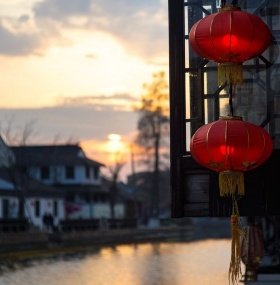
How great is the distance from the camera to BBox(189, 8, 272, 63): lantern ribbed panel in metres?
12.3

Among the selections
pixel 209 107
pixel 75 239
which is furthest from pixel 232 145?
pixel 75 239

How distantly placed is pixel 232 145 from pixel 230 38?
1.43 metres

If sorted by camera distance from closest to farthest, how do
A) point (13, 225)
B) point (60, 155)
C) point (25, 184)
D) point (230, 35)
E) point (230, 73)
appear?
point (230, 35) → point (230, 73) → point (13, 225) → point (25, 184) → point (60, 155)

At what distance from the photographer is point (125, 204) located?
92500 mm

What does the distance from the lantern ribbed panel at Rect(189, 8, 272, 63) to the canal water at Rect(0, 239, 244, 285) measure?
12.1 metres

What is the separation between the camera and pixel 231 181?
12.6 m

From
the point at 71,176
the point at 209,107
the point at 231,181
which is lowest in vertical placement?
the point at 231,181

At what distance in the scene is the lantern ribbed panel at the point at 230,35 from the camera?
12.3 metres

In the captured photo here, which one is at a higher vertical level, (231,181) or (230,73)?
(230,73)

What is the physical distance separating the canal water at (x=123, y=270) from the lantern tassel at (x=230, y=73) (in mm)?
11815

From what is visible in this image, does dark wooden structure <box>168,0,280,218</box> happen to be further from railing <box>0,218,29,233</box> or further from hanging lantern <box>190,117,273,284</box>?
railing <box>0,218,29,233</box>

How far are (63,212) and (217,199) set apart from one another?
2369 inches

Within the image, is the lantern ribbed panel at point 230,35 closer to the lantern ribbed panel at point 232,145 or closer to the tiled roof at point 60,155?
the lantern ribbed panel at point 232,145

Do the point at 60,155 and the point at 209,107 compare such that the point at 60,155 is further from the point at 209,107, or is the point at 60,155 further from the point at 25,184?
the point at 209,107
